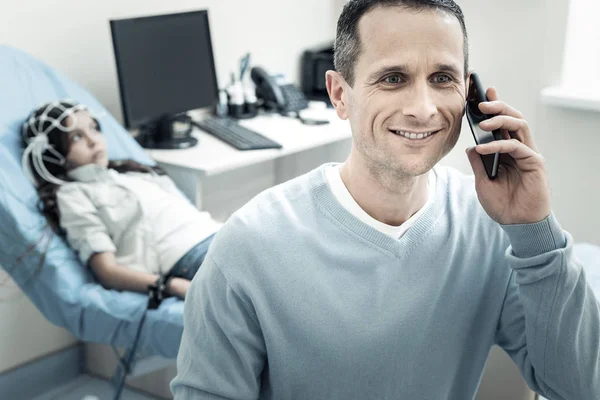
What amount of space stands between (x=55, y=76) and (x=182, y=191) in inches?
19.8

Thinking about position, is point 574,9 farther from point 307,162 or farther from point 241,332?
point 241,332

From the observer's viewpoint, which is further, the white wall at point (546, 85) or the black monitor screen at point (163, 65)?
the white wall at point (546, 85)

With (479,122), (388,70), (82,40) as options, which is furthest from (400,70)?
(82,40)

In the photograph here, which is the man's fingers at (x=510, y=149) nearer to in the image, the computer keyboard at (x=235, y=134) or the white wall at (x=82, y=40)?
the computer keyboard at (x=235, y=134)

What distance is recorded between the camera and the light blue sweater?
0.98m

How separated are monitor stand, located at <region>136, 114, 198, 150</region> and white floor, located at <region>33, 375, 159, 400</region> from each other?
786mm

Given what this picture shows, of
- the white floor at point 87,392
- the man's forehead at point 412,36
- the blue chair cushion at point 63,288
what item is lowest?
the white floor at point 87,392

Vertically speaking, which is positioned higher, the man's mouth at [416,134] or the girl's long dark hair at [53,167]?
the man's mouth at [416,134]

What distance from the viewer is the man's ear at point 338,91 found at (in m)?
1.09

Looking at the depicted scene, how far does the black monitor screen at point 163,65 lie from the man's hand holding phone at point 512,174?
57.8 inches

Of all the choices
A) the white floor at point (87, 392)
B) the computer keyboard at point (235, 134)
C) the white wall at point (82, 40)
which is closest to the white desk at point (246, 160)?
the computer keyboard at point (235, 134)

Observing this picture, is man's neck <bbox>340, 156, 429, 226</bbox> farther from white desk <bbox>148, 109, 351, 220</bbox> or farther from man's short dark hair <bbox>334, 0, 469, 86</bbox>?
white desk <bbox>148, 109, 351, 220</bbox>

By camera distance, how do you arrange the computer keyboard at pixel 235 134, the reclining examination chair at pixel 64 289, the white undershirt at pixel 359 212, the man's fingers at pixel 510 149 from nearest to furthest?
the man's fingers at pixel 510 149 → the white undershirt at pixel 359 212 → the reclining examination chair at pixel 64 289 → the computer keyboard at pixel 235 134

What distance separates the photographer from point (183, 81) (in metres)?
2.46
